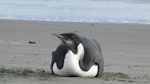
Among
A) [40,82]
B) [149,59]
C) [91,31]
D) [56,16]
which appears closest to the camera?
[40,82]

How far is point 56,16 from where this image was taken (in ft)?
74.2

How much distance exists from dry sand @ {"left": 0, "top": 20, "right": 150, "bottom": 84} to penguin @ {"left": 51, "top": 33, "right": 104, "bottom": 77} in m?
0.11

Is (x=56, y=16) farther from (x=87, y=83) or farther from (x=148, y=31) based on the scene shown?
(x=87, y=83)

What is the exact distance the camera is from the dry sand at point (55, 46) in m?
6.61

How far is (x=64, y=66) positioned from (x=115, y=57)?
3.30 metres

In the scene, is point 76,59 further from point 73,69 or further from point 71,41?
point 71,41

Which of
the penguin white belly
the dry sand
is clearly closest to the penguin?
the penguin white belly

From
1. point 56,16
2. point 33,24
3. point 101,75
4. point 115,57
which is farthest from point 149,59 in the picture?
point 56,16

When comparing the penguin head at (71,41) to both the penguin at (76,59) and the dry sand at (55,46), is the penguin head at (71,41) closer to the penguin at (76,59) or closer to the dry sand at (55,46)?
the penguin at (76,59)

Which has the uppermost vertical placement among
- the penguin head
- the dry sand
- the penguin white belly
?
the penguin head

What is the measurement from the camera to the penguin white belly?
6414mm

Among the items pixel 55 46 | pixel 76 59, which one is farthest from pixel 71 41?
pixel 55 46

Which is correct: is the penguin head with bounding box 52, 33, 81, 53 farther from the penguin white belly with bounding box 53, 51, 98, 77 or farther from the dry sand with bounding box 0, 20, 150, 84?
the dry sand with bounding box 0, 20, 150, 84

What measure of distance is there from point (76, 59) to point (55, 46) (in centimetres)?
506
